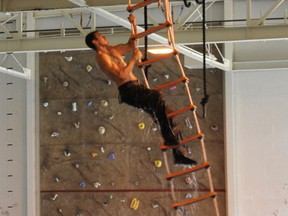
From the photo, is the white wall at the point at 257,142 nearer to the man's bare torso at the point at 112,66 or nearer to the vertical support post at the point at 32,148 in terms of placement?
the vertical support post at the point at 32,148

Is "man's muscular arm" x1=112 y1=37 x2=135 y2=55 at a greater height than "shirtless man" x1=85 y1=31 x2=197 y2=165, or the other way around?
"man's muscular arm" x1=112 y1=37 x2=135 y2=55

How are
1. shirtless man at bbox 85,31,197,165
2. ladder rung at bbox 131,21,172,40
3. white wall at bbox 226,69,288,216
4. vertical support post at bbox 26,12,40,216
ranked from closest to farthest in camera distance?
ladder rung at bbox 131,21,172,40
shirtless man at bbox 85,31,197,165
white wall at bbox 226,69,288,216
vertical support post at bbox 26,12,40,216

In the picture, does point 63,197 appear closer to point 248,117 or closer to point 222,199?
point 222,199

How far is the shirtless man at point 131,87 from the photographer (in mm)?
5469

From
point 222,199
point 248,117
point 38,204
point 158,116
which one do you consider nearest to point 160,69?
point 248,117

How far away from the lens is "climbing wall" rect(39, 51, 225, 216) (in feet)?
43.9

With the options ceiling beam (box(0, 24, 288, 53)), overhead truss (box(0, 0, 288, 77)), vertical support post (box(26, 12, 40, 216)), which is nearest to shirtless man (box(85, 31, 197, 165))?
overhead truss (box(0, 0, 288, 77))

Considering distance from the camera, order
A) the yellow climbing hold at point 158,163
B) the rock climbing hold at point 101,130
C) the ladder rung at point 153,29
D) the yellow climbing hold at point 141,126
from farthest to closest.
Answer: the rock climbing hold at point 101,130, the yellow climbing hold at point 141,126, the yellow climbing hold at point 158,163, the ladder rung at point 153,29

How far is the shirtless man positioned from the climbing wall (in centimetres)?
767

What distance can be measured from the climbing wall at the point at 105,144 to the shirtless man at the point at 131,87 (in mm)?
7670

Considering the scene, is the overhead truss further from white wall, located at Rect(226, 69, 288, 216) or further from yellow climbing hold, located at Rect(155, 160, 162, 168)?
yellow climbing hold, located at Rect(155, 160, 162, 168)

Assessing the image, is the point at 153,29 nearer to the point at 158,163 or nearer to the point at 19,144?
the point at 158,163

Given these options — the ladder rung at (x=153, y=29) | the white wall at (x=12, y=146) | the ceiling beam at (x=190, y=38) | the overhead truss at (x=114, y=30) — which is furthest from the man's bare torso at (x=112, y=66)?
the white wall at (x=12, y=146)

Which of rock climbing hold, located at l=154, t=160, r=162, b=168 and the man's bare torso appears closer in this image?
the man's bare torso
